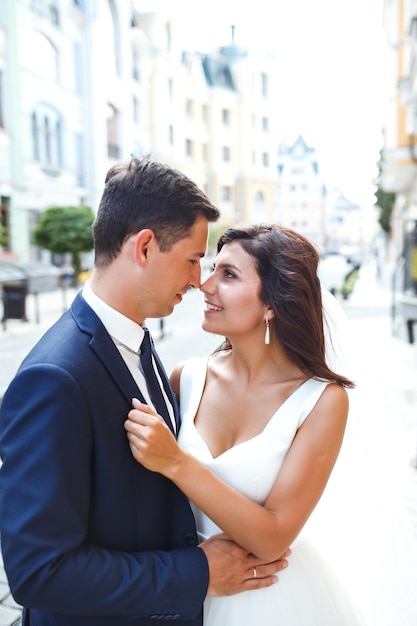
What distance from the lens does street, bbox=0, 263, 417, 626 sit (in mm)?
2471

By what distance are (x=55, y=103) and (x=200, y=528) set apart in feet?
91.6

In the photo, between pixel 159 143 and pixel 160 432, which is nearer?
pixel 160 432

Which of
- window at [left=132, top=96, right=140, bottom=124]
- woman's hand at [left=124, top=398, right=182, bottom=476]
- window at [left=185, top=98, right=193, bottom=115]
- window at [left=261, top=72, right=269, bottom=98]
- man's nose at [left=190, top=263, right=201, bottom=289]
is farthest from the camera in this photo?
window at [left=261, top=72, right=269, bottom=98]

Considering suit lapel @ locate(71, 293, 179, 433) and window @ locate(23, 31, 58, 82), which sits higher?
window @ locate(23, 31, 58, 82)

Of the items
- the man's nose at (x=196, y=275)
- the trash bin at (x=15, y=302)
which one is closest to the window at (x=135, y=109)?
the trash bin at (x=15, y=302)

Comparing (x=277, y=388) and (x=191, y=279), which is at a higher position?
(x=191, y=279)

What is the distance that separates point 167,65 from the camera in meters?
41.7

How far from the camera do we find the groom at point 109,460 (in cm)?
123

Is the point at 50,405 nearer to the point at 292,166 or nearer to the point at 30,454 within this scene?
the point at 30,454

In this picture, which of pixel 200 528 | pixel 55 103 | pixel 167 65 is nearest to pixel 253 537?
pixel 200 528

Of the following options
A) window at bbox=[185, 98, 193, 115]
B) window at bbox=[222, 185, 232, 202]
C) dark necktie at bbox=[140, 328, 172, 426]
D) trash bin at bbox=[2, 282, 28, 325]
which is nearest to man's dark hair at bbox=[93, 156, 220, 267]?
dark necktie at bbox=[140, 328, 172, 426]

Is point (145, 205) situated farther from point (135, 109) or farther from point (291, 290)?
point (135, 109)

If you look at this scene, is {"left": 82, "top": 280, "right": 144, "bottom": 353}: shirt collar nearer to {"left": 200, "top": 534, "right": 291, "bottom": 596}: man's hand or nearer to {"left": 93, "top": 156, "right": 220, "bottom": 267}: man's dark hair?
{"left": 93, "top": 156, "right": 220, "bottom": 267}: man's dark hair

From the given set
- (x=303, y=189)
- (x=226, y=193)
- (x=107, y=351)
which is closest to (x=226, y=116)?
(x=226, y=193)
